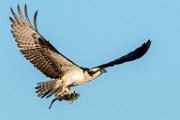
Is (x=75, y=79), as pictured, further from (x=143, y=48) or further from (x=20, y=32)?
(x=143, y=48)

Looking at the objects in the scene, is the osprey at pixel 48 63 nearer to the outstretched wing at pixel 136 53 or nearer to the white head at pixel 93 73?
the white head at pixel 93 73

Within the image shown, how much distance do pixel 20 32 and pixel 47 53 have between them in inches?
30.2

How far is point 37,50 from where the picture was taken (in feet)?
40.2

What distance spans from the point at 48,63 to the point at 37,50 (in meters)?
0.37

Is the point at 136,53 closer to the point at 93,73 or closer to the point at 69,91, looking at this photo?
the point at 93,73

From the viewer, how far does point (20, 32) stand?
1227 cm

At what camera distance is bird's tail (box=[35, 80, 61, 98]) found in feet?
40.3

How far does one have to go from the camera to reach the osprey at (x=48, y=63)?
11953mm

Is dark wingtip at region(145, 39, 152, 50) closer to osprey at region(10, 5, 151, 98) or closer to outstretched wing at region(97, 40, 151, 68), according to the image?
outstretched wing at region(97, 40, 151, 68)

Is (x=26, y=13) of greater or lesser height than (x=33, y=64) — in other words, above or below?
above

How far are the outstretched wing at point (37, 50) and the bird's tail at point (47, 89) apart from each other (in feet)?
0.59

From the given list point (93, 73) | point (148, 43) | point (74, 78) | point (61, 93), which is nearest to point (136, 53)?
point (148, 43)

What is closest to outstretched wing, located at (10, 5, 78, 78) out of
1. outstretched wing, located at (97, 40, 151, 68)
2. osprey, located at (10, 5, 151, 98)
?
osprey, located at (10, 5, 151, 98)

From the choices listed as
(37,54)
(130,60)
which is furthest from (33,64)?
(130,60)
